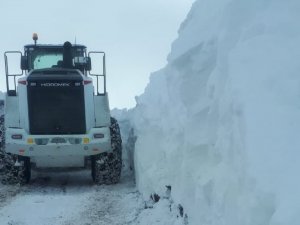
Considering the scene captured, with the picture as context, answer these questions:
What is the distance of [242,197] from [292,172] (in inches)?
19.0

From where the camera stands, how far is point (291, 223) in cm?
298

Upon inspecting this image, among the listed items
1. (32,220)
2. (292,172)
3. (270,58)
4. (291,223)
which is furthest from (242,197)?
(32,220)

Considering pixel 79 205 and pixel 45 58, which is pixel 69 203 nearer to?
pixel 79 205

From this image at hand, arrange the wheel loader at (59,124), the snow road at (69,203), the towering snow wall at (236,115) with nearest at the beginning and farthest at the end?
the towering snow wall at (236,115)
the snow road at (69,203)
the wheel loader at (59,124)

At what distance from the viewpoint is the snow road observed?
23.1 feet

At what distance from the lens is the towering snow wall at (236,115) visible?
3529 millimetres

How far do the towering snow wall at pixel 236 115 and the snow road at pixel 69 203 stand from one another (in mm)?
904

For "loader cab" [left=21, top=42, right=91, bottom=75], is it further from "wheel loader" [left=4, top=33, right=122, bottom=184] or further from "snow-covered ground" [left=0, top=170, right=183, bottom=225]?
"snow-covered ground" [left=0, top=170, right=183, bottom=225]

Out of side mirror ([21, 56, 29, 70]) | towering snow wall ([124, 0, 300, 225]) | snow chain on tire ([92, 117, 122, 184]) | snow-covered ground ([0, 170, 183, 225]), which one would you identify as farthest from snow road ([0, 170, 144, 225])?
side mirror ([21, 56, 29, 70])

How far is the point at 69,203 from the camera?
8.17 m

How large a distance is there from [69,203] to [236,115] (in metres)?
4.64

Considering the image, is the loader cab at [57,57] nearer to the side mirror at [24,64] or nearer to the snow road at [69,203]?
the side mirror at [24,64]

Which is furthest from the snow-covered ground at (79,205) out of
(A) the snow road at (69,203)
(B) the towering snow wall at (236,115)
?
(B) the towering snow wall at (236,115)

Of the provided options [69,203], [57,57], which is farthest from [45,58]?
[69,203]
